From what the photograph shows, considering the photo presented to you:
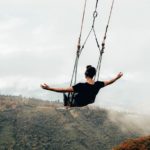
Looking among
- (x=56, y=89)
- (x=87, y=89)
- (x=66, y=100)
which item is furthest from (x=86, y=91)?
(x=56, y=89)

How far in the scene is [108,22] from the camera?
47.8 ft

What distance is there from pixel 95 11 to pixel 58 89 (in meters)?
4.31

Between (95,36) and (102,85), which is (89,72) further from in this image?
(95,36)

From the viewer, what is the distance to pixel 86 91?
44.8ft

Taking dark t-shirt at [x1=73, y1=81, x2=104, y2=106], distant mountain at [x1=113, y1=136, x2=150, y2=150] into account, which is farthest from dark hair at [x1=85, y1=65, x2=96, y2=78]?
distant mountain at [x1=113, y1=136, x2=150, y2=150]

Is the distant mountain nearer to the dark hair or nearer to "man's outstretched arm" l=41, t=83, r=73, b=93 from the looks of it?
the dark hair

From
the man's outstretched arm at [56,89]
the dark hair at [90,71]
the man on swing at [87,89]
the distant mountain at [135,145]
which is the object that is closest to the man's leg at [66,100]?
the man on swing at [87,89]

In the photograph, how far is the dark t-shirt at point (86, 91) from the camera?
13453 mm

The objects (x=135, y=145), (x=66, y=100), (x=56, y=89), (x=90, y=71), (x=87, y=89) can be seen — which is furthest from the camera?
(x=135, y=145)

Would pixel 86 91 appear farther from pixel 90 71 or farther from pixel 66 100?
pixel 66 100

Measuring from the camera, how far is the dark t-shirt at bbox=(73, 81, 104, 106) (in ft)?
44.1

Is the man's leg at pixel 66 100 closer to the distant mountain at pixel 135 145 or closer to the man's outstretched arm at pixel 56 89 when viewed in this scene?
the man's outstretched arm at pixel 56 89

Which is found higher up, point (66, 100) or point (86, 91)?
point (86, 91)

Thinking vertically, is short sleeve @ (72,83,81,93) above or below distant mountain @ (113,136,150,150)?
above
